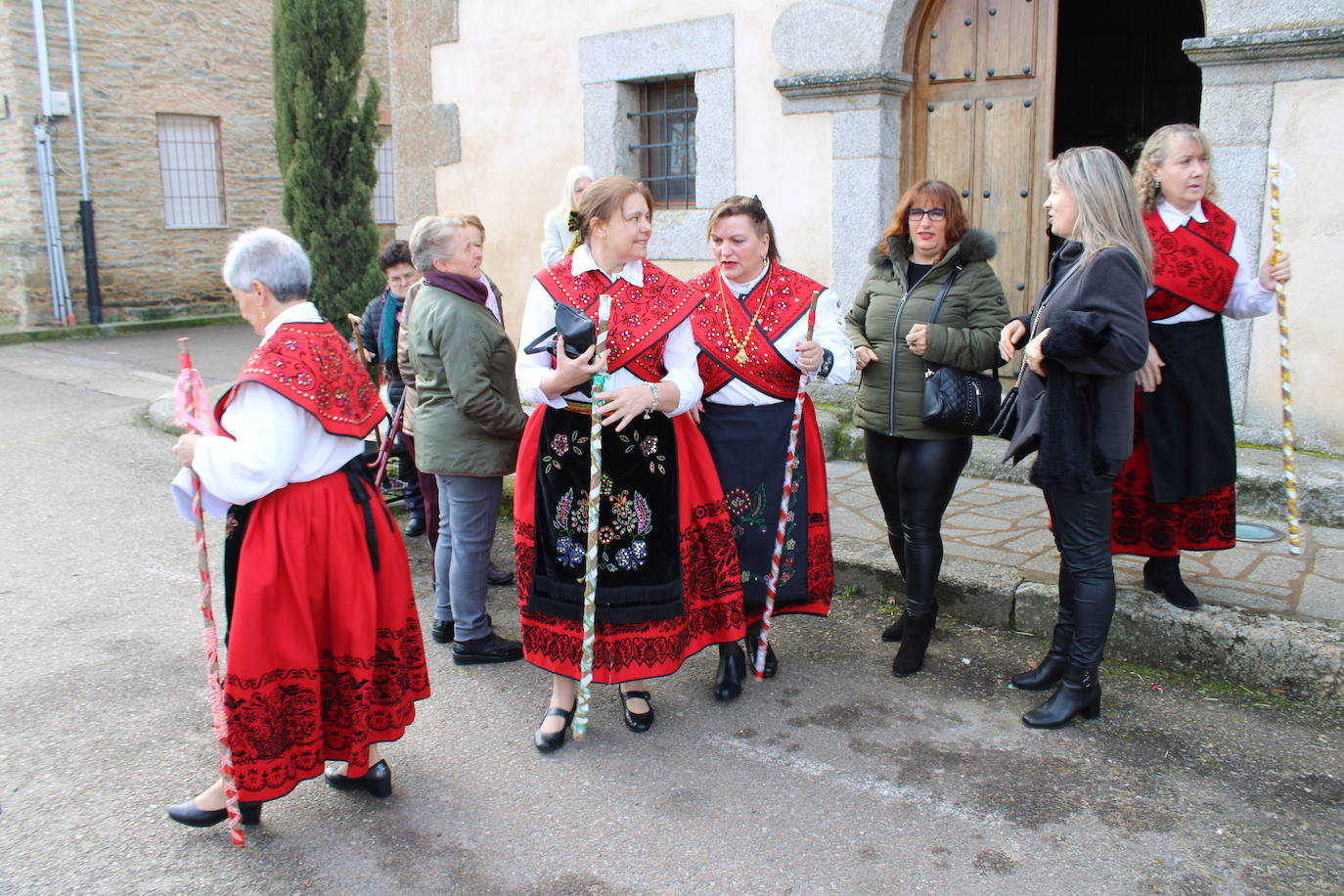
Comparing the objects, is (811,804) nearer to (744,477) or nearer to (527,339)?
(744,477)

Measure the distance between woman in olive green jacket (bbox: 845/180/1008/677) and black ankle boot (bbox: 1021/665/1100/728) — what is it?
0.55 m

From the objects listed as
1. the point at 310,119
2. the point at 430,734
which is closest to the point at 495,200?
the point at 310,119

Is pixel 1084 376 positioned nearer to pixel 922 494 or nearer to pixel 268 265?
pixel 922 494

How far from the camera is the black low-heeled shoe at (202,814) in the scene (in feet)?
10.1

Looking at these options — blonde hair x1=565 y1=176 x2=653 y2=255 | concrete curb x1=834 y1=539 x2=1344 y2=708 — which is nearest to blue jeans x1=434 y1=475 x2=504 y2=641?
blonde hair x1=565 y1=176 x2=653 y2=255

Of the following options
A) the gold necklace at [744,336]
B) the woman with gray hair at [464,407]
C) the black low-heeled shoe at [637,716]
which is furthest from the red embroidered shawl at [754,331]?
the black low-heeled shoe at [637,716]

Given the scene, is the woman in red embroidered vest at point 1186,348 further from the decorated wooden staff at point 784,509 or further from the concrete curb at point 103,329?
the concrete curb at point 103,329

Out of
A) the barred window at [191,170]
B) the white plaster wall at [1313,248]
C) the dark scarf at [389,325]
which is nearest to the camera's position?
the white plaster wall at [1313,248]

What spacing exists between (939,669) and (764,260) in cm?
165

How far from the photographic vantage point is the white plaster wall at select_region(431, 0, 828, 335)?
715 cm

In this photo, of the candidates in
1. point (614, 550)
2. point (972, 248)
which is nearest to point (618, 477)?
point (614, 550)

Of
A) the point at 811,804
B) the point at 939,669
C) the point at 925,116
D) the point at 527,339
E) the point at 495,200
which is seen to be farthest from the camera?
the point at 495,200

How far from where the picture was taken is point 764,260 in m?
3.96

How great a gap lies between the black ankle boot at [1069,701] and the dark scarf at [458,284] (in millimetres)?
2495
